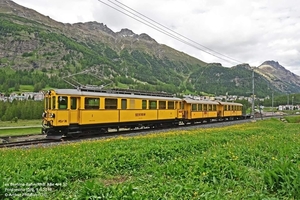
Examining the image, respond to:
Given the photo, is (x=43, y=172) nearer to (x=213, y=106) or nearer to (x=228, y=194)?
(x=228, y=194)

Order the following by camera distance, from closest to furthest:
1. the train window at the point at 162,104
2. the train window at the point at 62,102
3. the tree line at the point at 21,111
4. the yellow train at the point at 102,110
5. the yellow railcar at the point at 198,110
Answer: the train window at the point at 62,102
the yellow train at the point at 102,110
the train window at the point at 162,104
the yellow railcar at the point at 198,110
the tree line at the point at 21,111

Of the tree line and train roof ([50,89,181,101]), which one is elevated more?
train roof ([50,89,181,101])

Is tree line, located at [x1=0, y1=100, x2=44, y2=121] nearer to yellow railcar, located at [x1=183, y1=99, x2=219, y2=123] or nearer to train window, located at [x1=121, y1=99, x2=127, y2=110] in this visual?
yellow railcar, located at [x1=183, y1=99, x2=219, y2=123]

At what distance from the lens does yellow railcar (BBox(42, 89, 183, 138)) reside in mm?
20688

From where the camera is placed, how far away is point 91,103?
22391 millimetres

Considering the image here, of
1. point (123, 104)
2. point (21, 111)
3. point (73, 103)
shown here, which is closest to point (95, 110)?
point (73, 103)

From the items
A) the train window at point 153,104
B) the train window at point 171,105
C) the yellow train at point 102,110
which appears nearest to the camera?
the yellow train at point 102,110

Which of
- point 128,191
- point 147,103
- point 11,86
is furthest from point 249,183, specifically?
point 11,86

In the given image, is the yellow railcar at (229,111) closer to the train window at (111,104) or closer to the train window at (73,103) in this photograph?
the train window at (111,104)

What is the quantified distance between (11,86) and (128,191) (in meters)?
181

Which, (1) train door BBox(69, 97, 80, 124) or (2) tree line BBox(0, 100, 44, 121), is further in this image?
(2) tree line BBox(0, 100, 44, 121)

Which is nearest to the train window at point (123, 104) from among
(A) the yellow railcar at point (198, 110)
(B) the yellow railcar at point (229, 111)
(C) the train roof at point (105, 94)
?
(C) the train roof at point (105, 94)

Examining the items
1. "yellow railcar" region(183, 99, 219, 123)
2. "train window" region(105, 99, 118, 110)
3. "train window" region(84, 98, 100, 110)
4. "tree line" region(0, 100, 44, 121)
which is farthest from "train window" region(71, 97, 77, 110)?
"tree line" region(0, 100, 44, 121)

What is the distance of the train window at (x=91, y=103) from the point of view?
21969mm
